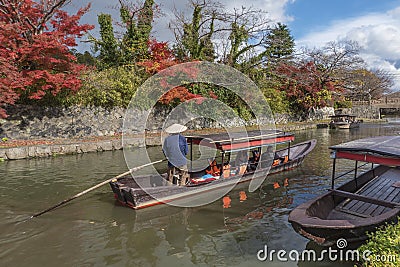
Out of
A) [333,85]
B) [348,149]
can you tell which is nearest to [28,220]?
[348,149]

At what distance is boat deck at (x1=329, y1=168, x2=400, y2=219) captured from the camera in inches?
235

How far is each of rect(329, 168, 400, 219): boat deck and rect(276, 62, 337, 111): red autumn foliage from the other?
2361 cm

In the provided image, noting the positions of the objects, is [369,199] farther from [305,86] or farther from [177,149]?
[305,86]

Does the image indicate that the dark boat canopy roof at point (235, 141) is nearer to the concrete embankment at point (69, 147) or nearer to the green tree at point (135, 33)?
the concrete embankment at point (69, 147)

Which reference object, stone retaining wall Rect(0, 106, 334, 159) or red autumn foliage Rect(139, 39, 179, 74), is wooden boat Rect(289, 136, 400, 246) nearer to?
stone retaining wall Rect(0, 106, 334, 159)

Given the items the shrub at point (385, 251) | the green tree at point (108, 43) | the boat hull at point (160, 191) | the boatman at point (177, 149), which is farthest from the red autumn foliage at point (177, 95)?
the shrub at point (385, 251)

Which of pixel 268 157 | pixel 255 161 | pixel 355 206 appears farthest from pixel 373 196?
pixel 255 161

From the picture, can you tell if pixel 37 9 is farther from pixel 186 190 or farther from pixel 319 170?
pixel 319 170

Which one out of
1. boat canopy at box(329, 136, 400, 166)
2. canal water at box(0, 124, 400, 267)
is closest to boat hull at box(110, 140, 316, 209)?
canal water at box(0, 124, 400, 267)

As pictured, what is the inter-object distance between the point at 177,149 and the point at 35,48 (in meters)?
9.79

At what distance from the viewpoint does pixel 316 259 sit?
5.20m

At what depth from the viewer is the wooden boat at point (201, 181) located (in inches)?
296

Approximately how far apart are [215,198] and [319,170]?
17.5 feet

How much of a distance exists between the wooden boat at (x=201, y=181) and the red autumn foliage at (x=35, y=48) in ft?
27.9
